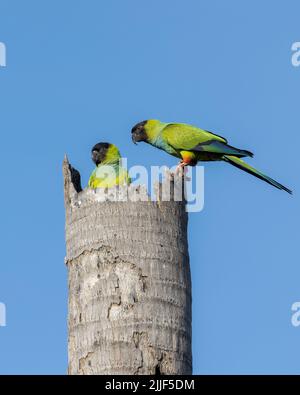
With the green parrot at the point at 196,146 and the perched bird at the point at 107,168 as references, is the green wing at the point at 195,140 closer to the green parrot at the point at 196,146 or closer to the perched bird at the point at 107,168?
the green parrot at the point at 196,146

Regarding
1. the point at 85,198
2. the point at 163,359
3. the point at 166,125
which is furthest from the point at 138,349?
the point at 166,125

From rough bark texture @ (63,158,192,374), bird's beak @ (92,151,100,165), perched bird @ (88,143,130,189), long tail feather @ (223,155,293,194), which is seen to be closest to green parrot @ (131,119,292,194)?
long tail feather @ (223,155,293,194)

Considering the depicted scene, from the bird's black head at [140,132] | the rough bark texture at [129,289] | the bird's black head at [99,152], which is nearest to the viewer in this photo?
the rough bark texture at [129,289]

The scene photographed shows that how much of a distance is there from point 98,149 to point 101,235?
5.22 m

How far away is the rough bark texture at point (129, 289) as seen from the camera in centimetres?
693

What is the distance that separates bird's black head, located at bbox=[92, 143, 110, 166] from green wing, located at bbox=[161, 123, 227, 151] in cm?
82

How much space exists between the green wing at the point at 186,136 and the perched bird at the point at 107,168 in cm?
70

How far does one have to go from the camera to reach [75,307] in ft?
23.6

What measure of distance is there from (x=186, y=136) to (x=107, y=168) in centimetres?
210

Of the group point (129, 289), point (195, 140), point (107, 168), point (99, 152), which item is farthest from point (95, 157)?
point (129, 289)

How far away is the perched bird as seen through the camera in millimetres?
9070

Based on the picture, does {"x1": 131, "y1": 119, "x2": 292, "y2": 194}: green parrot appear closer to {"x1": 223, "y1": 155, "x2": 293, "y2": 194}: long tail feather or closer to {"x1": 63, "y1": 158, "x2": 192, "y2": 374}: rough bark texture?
{"x1": 223, "y1": 155, "x2": 293, "y2": 194}: long tail feather

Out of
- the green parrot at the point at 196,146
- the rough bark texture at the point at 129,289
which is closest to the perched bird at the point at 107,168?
the green parrot at the point at 196,146

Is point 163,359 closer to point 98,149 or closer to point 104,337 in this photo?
point 104,337
